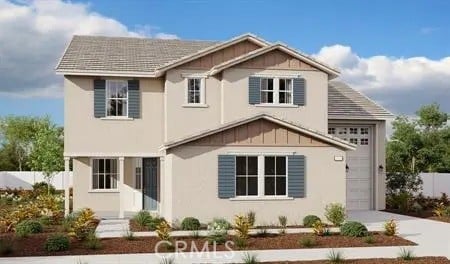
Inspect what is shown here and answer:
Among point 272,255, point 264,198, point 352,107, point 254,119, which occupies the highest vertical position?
point 352,107

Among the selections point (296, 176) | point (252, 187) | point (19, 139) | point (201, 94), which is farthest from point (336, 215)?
point (19, 139)

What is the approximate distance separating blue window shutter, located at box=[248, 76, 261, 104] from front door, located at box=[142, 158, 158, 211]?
5.20 meters

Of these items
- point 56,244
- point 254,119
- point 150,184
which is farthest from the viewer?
point 150,184

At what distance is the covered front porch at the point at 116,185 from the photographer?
23.8 metres

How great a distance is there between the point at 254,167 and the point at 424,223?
6.75 m

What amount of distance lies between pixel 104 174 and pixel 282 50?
30.0 feet

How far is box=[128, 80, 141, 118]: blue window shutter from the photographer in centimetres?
2322

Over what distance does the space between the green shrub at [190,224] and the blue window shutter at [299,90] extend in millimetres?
6955

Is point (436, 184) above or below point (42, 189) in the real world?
above

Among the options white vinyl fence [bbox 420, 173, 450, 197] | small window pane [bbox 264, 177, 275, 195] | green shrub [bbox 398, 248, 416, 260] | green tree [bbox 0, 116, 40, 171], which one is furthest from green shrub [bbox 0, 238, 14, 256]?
green tree [bbox 0, 116, 40, 171]

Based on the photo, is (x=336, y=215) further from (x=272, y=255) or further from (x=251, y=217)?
(x=272, y=255)

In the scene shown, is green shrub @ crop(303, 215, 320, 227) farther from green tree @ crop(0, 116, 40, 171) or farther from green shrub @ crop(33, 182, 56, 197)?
green tree @ crop(0, 116, 40, 171)

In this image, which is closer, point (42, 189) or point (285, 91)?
point (285, 91)

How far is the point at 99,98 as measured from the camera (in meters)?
22.9
